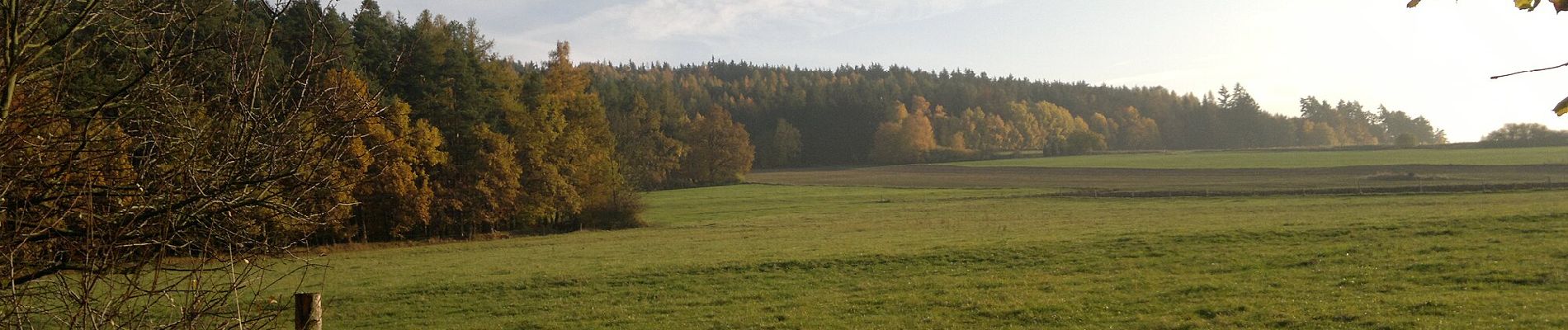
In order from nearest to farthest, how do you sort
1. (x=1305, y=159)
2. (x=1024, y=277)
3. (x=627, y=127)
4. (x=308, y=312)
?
1. (x=308, y=312)
2. (x=1024, y=277)
3. (x=627, y=127)
4. (x=1305, y=159)

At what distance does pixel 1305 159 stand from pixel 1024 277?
8563 cm

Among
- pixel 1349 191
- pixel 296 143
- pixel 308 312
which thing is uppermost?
pixel 296 143

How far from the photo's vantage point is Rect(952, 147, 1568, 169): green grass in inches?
3132

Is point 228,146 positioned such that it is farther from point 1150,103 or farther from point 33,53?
point 1150,103

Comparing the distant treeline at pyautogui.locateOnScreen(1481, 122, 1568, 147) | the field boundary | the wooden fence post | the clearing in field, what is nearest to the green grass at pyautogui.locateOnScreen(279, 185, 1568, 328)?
the clearing in field

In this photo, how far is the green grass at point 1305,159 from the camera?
7956 cm

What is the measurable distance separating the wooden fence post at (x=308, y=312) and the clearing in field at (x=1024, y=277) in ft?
0.71

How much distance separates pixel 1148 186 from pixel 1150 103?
122791mm

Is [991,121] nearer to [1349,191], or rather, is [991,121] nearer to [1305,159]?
Result: [1305,159]

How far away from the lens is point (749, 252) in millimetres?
28219

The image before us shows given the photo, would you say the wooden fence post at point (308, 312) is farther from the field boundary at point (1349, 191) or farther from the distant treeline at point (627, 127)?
the field boundary at point (1349, 191)

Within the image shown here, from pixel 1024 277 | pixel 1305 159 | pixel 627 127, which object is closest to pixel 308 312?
pixel 1024 277

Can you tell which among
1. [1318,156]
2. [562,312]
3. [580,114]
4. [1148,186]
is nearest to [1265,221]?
[562,312]

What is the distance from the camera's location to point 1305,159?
312 ft
